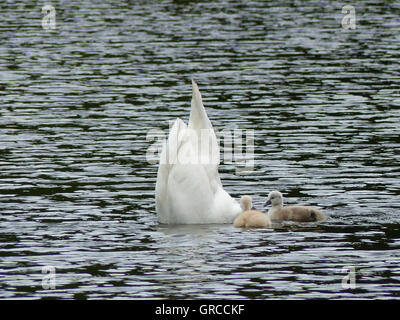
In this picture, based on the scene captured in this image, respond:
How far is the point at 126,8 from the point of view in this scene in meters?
43.6

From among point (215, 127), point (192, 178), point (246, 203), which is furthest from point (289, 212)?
point (215, 127)

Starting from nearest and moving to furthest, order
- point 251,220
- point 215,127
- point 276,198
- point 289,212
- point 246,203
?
point 251,220 < point 289,212 < point 246,203 < point 276,198 < point 215,127

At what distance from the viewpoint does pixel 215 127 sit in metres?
23.9

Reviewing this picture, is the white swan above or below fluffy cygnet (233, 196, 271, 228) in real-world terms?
above

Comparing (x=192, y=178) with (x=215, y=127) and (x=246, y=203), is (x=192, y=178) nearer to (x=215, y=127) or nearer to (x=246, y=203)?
(x=246, y=203)

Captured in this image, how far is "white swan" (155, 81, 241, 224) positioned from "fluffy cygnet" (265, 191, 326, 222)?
561mm

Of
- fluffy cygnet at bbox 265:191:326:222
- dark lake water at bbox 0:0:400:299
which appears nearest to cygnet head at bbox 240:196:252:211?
fluffy cygnet at bbox 265:191:326:222

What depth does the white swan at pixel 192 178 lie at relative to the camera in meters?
16.5

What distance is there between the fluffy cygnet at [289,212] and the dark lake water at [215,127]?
0.17 metres

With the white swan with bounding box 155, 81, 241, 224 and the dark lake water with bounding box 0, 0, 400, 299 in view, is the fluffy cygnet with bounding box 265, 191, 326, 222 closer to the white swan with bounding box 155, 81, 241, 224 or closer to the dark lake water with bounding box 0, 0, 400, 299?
the dark lake water with bounding box 0, 0, 400, 299

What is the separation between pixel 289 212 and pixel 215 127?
7.26m

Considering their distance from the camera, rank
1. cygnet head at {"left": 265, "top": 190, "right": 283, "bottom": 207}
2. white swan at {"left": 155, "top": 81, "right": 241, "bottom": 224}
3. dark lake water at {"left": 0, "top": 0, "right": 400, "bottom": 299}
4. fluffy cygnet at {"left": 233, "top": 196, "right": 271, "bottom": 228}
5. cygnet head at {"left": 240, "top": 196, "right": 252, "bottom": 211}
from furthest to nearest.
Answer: cygnet head at {"left": 265, "top": 190, "right": 283, "bottom": 207} → cygnet head at {"left": 240, "top": 196, "right": 252, "bottom": 211} → white swan at {"left": 155, "top": 81, "right": 241, "bottom": 224} → fluffy cygnet at {"left": 233, "top": 196, "right": 271, "bottom": 228} → dark lake water at {"left": 0, "top": 0, "right": 400, "bottom": 299}

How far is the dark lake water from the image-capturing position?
14086 millimetres
